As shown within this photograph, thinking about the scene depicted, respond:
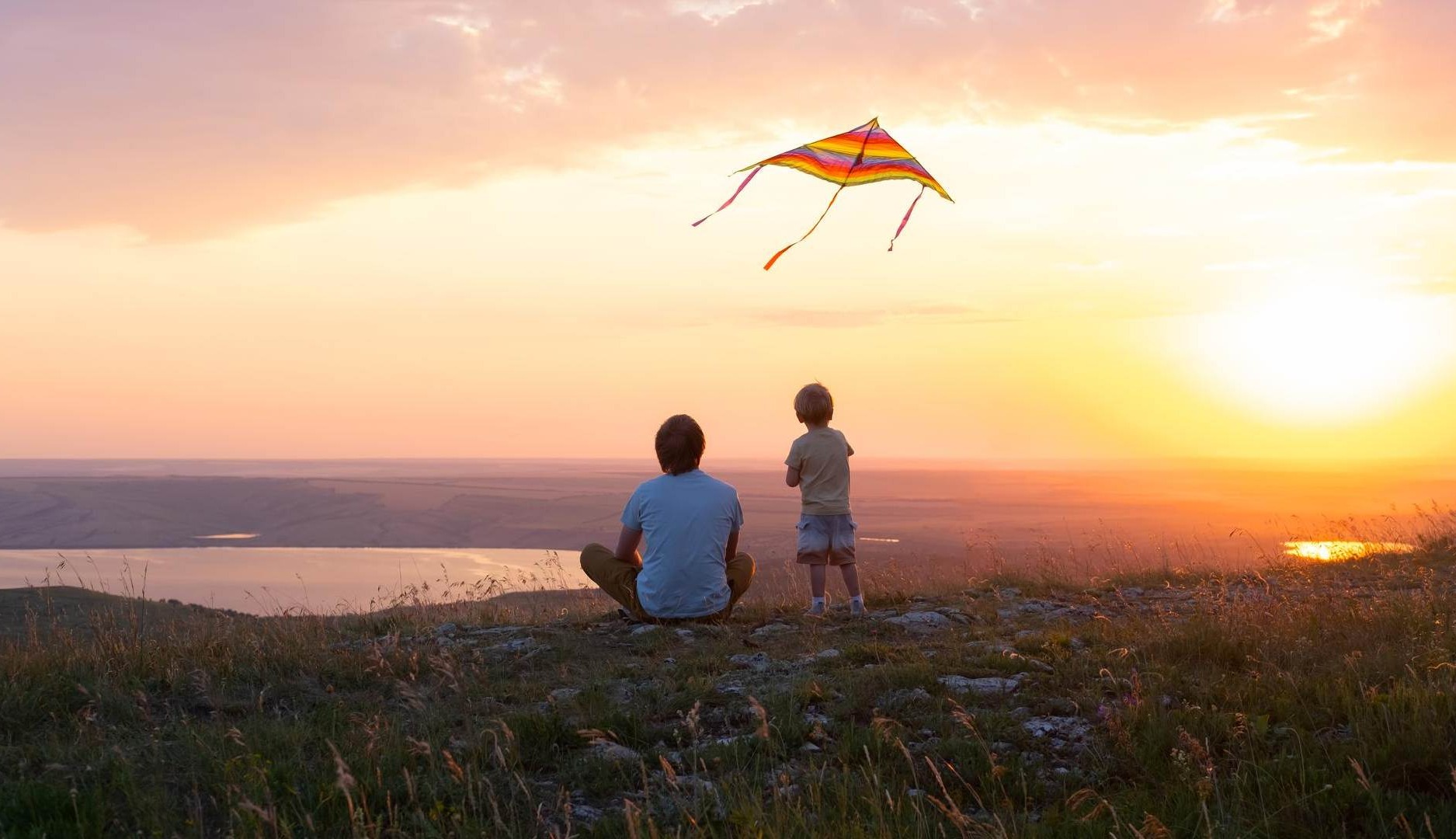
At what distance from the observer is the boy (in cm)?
948

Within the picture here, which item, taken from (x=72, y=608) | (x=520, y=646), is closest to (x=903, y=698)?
(x=520, y=646)

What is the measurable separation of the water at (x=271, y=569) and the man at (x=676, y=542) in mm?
15580

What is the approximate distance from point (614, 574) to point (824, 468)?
2.26 m

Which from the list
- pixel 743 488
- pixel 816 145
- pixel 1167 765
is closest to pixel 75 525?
pixel 743 488

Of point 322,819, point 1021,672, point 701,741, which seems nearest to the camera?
point 322,819

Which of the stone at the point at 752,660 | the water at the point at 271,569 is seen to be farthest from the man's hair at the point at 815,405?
the water at the point at 271,569

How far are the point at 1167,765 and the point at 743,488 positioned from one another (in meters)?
90.3

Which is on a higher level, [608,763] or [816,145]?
[816,145]

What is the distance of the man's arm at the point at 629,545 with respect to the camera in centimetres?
858

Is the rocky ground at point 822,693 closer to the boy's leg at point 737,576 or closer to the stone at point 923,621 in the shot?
the stone at point 923,621

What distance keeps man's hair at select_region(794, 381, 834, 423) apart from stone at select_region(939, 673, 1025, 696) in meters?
4.00

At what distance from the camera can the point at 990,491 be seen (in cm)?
9044

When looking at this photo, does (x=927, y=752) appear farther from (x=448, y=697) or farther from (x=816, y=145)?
(x=816, y=145)

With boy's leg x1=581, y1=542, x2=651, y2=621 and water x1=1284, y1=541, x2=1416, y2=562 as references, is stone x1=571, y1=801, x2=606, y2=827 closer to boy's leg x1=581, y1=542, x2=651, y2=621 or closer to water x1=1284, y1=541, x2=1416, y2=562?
boy's leg x1=581, y1=542, x2=651, y2=621
